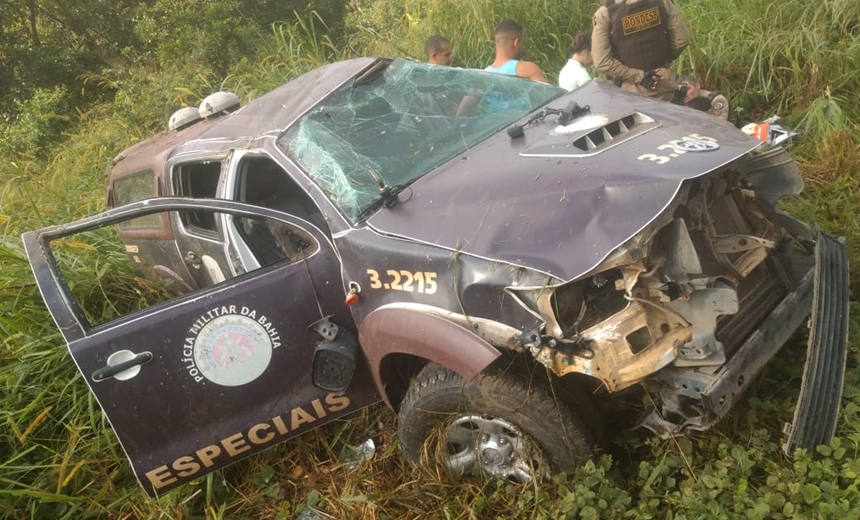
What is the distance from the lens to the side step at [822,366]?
2.28 metres

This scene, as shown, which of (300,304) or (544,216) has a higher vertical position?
(544,216)

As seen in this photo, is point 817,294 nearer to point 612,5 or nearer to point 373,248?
point 373,248

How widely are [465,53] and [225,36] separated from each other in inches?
179

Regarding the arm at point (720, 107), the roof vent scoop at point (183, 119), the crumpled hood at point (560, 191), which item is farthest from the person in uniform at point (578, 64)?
the roof vent scoop at point (183, 119)

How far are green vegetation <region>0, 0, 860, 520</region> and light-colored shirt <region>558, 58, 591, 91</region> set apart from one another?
1242 mm

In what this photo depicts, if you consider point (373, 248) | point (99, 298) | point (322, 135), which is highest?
point (322, 135)

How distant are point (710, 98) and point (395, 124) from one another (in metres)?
2.95

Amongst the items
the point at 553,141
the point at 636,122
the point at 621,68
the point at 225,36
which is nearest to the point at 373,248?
the point at 553,141

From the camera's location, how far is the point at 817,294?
2406 mm

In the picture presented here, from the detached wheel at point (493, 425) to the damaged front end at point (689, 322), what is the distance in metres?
0.25

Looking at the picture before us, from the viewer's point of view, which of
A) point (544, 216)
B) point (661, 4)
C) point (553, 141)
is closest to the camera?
point (544, 216)

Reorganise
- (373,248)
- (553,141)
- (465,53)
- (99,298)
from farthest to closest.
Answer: (465,53), (99,298), (553,141), (373,248)

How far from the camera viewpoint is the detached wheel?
97.2 inches

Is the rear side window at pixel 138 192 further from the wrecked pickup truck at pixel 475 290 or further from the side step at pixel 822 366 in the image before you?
the side step at pixel 822 366
